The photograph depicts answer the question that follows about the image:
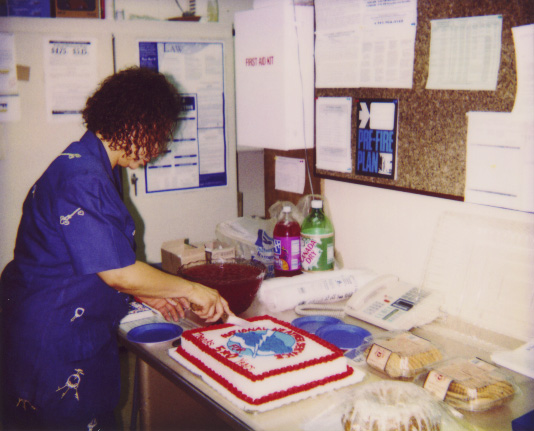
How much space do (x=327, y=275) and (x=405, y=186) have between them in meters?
0.35

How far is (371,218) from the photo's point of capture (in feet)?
5.77

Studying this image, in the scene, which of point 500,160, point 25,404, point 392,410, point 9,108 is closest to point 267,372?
point 392,410

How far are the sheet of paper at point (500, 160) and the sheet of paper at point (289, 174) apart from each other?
0.69 m

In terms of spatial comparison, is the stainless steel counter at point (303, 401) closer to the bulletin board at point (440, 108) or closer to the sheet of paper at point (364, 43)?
the bulletin board at point (440, 108)

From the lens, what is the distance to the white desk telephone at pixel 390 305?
1.40m

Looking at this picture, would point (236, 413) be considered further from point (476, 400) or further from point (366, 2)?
point (366, 2)

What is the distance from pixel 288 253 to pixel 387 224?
32cm

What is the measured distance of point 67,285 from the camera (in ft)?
4.26

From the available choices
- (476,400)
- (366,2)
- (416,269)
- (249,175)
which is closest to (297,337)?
(476,400)

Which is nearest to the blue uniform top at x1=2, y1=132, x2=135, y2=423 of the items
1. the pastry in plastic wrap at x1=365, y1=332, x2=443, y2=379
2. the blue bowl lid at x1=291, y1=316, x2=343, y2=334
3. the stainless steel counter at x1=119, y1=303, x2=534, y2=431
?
the stainless steel counter at x1=119, y1=303, x2=534, y2=431

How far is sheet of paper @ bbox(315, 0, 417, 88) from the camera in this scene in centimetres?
151

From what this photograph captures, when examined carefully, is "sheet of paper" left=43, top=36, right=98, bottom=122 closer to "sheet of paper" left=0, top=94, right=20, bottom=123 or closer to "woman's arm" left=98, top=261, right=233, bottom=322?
"sheet of paper" left=0, top=94, right=20, bottom=123

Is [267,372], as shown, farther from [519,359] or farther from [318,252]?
[318,252]

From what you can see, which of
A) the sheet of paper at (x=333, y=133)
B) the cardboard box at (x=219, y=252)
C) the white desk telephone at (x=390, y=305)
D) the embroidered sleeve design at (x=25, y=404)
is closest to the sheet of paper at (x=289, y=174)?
the sheet of paper at (x=333, y=133)
